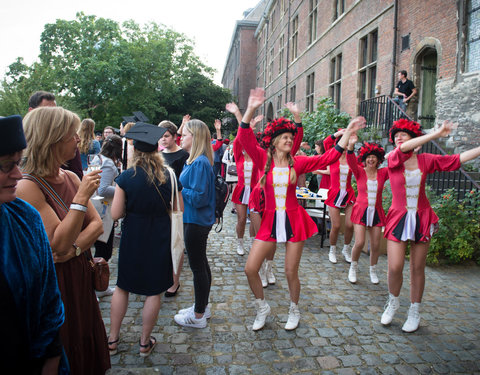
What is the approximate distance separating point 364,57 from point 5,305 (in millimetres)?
15929

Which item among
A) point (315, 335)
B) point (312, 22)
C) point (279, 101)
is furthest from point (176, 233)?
point (279, 101)

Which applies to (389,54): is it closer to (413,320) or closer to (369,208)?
(369,208)

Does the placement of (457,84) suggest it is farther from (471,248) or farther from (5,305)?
(5,305)

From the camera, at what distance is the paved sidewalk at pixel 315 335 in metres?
3.03

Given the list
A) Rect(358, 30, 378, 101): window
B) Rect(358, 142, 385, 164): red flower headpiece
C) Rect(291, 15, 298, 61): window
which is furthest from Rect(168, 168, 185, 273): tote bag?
Rect(291, 15, 298, 61): window

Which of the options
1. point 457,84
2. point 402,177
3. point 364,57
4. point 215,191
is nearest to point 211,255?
point 215,191

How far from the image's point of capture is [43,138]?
201 centimetres

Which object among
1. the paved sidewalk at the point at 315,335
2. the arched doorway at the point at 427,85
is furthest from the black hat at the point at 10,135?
the arched doorway at the point at 427,85

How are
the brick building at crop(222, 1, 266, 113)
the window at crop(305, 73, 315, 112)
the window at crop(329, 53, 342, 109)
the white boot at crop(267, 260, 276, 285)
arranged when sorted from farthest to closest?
the brick building at crop(222, 1, 266, 113)
the window at crop(305, 73, 315, 112)
the window at crop(329, 53, 342, 109)
the white boot at crop(267, 260, 276, 285)

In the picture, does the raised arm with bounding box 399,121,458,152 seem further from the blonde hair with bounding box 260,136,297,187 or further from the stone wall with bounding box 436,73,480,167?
the stone wall with bounding box 436,73,480,167

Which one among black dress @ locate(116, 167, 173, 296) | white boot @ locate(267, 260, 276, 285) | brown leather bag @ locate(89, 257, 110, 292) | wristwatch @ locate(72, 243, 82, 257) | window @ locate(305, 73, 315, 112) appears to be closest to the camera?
wristwatch @ locate(72, 243, 82, 257)

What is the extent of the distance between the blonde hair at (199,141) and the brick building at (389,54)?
7928 millimetres

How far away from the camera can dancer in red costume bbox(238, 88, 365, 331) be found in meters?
3.56

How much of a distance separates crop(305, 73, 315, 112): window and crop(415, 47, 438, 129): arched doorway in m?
10.3
